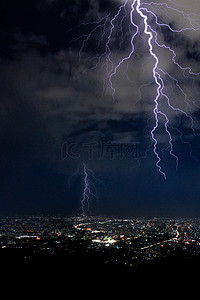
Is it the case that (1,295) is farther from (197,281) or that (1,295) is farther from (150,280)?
(197,281)

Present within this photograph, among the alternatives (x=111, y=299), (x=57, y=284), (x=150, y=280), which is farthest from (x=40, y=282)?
A: (x=150, y=280)

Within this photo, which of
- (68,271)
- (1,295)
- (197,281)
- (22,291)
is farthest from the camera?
(68,271)

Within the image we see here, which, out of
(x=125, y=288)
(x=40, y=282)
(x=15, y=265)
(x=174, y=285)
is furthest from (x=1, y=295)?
(x=174, y=285)

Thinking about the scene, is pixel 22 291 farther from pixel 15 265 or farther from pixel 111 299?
pixel 15 265

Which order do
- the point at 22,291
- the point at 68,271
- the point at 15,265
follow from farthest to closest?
the point at 15,265, the point at 68,271, the point at 22,291

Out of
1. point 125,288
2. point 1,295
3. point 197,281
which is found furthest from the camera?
point 197,281

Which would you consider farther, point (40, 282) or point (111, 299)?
point (40, 282)

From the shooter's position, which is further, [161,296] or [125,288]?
[125,288]

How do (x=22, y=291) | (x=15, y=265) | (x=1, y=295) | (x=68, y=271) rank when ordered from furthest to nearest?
(x=15, y=265) → (x=68, y=271) → (x=22, y=291) → (x=1, y=295)

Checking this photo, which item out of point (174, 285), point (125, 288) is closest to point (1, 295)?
point (125, 288)
